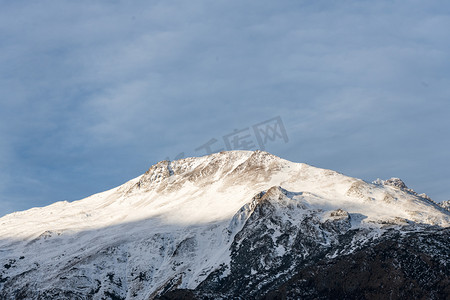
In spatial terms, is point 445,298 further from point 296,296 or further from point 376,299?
point 296,296

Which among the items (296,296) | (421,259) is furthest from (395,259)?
(296,296)

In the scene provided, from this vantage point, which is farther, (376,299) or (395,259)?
(395,259)

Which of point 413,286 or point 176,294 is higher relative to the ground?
point 176,294

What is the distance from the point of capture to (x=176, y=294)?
181750 millimetres

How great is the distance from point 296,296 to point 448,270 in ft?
149

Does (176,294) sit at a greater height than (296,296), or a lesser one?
greater

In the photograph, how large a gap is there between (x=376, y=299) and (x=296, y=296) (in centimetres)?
2278

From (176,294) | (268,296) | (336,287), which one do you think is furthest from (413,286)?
(176,294)

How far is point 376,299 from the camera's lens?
→ 185 m

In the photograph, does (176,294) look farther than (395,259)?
No

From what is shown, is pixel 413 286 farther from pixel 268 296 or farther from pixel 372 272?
pixel 268 296

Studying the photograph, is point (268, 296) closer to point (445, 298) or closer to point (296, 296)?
point (296, 296)

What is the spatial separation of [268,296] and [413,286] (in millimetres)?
42390

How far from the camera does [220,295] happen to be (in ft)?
608
